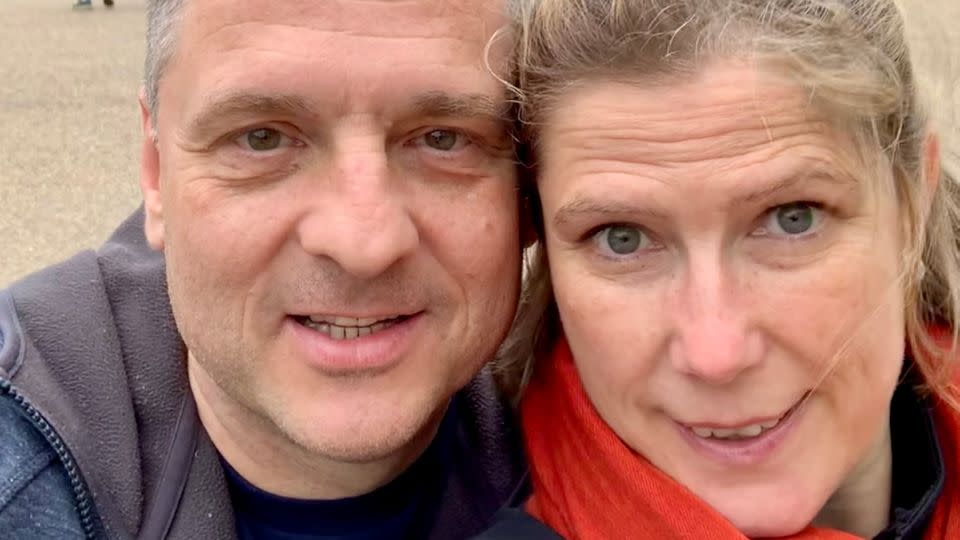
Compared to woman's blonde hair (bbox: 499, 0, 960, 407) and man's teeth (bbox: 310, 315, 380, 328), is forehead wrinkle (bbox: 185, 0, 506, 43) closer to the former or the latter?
woman's blonde hair (bbox: 499, 0, 960, 407)

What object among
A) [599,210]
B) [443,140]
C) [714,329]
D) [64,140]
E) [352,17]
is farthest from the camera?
[64,140]

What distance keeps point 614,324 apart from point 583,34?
441mm

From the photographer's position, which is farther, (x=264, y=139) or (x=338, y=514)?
(x=338, y=514)

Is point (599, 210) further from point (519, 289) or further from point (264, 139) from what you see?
point (264, 139)

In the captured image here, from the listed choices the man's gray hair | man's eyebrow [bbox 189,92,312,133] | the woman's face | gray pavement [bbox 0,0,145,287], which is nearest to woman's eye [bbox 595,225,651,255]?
the woman's face

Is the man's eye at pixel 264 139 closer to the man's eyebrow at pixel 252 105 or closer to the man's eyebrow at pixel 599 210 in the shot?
the man's eyebrow at pixel 252 105

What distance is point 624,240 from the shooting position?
1689 mm

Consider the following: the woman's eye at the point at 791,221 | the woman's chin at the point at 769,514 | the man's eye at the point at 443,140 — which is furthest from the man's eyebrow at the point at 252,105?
the woman's chin at the point at 769,514

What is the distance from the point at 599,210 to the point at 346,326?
487 mm

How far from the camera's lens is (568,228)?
1722 mm

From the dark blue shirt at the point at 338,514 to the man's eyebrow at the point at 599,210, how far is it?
67 centimetres

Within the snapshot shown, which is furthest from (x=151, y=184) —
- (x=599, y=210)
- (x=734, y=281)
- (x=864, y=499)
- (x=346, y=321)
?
(x=864, y=499)

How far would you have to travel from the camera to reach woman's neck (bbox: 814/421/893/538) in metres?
1.89

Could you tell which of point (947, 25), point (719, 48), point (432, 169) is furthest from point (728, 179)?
point (947, 25)
